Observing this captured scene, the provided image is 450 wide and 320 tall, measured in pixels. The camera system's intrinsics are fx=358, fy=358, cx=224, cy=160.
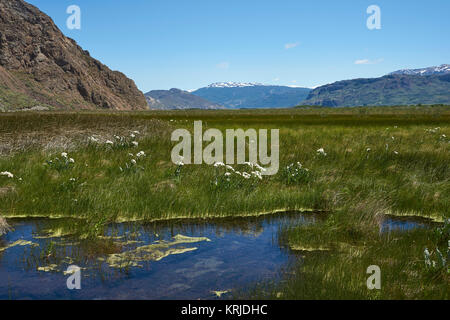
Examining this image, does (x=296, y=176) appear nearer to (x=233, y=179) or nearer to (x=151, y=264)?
(x=233, y=179)

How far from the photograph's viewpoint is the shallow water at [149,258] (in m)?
6.31

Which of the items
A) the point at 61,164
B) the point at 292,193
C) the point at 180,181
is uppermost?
the point at 61,164

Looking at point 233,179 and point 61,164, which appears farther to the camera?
point 61,164

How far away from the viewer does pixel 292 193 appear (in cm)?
1223

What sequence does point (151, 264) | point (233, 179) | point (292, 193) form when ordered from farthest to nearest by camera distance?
1. point (233, 179)
2. point (292, 193)
3. point (151, 264)

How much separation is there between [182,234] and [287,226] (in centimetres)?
284

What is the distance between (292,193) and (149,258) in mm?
6047

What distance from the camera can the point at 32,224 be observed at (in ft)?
32.5

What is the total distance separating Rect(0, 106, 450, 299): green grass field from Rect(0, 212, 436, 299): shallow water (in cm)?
63

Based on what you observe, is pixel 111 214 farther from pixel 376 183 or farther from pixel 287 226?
pixel 376 183

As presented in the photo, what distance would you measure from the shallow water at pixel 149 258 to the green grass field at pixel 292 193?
628 millimetres

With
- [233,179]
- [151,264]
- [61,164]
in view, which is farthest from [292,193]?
[61,164]

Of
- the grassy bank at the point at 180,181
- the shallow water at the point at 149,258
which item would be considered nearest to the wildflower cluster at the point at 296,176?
the grassy bank at the point at 180,181
